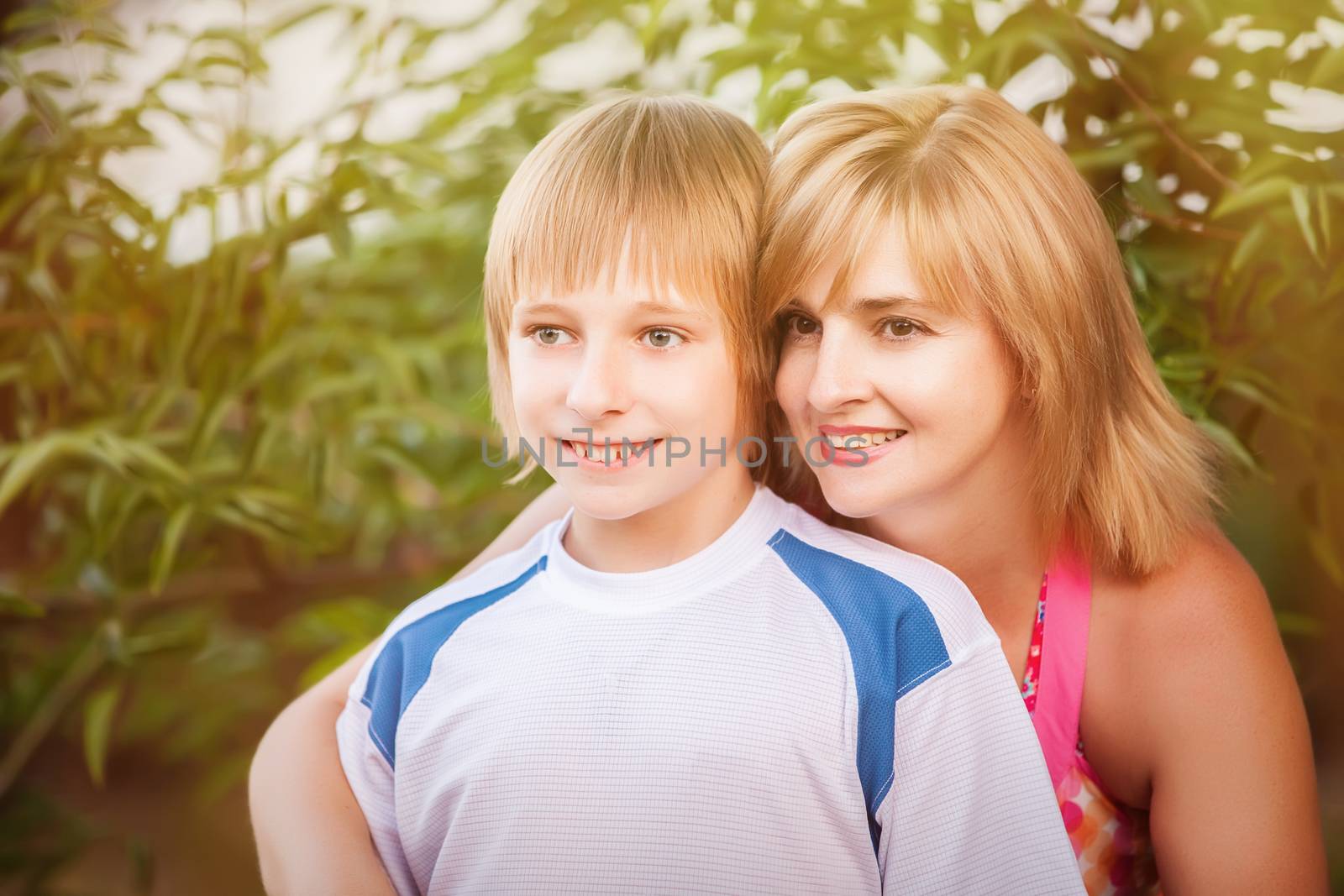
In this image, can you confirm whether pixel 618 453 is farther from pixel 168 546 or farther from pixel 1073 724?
pixel 168 546

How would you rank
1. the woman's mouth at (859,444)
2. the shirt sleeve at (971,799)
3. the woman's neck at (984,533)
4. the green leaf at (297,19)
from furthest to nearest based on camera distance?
1. the green leaf at (297,19)
2. the woman's neck at (984,533)
3. the woman's mouth at (859,444)
4. the shirt sleeve at (971,799)

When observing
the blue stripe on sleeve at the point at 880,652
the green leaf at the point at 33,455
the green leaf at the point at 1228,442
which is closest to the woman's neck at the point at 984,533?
the blue stripe on sleeve at the point at 880,652

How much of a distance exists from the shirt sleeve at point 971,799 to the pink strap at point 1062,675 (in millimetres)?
153

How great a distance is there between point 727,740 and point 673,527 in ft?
0.61

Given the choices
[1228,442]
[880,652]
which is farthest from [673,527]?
[1228,442]

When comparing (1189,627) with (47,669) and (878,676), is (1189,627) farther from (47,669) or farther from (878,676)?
(47,669)

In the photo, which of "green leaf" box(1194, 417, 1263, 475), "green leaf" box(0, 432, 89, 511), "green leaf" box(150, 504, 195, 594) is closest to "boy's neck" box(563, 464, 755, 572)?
"green leaf" box(1194, 417, 1263, 475)

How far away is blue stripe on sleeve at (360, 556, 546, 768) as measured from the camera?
102 cm

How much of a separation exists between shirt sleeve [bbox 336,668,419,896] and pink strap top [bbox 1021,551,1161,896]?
0.56 metres

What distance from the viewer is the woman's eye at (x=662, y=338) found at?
912 mm

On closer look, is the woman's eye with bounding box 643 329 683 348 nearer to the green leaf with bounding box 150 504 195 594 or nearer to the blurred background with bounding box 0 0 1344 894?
the blurred background with bounding box 0 0 1344 894

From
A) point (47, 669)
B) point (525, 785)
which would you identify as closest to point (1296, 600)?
point (525, 785)

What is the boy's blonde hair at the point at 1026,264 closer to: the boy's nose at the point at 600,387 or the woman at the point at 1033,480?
the woman at the point at 1033,480

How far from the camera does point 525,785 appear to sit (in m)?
0.93
